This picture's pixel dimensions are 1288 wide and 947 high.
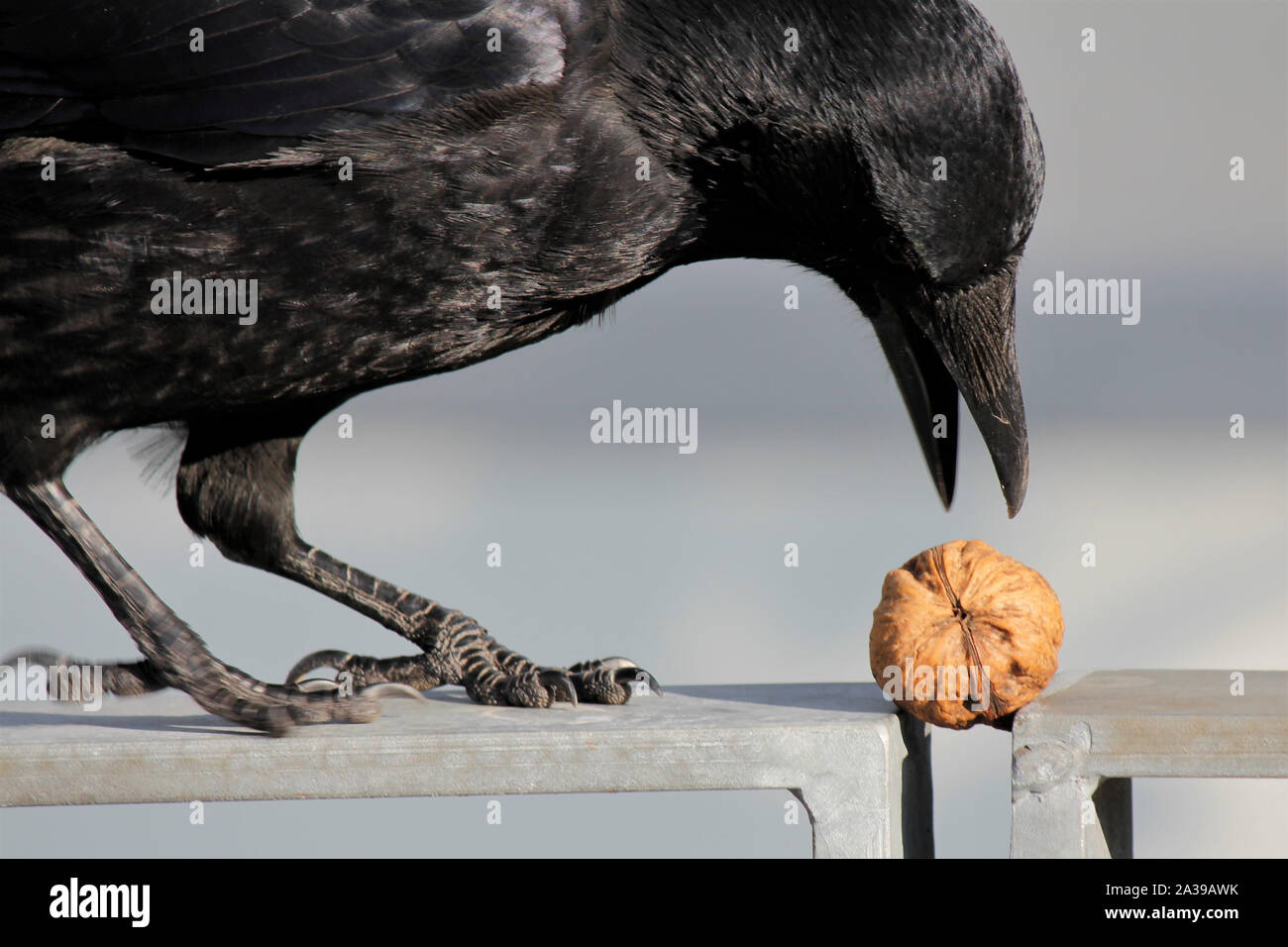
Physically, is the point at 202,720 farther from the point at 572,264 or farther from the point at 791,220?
the point at 791,220

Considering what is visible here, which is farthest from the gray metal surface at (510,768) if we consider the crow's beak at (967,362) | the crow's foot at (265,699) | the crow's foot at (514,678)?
the crow's beak at (967,362)

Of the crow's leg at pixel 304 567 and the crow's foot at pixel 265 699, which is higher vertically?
the crow's leg at pixel 304 567

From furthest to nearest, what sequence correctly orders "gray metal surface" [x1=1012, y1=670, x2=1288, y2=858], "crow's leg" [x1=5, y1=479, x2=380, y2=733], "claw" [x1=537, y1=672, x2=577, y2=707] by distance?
"claw" [x1=537, y1=672, x2=577, y2=707], "crow's leg" [x1=5, y1=479, x2=380, y2=733], "gray metal surface" [x1=1012, y1=670, x2=1288, y2=858]

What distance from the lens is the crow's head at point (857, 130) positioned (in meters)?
2.38

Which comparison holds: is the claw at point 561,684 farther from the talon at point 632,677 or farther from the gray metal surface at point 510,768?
the gray metal surface at point 510,768

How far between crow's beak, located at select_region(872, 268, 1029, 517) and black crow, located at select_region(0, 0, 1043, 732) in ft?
0.19

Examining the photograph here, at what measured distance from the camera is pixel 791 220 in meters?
2.47

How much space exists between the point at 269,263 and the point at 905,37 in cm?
92

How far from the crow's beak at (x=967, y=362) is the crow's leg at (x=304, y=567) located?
0.65 meters

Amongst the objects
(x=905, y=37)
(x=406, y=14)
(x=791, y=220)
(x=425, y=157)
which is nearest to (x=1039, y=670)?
(x=791, y=220)

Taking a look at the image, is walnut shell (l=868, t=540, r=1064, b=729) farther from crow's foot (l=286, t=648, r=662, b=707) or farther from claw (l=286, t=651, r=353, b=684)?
claw (l=286, t=651, r=353, b=684)

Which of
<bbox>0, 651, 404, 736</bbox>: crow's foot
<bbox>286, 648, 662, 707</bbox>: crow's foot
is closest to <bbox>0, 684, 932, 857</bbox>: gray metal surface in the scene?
<bbox>0, 651, 404, 736</bbox>: crow's foot

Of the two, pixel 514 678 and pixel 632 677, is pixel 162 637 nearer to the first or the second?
pixel 514 678

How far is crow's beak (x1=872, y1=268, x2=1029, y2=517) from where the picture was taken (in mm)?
2510
